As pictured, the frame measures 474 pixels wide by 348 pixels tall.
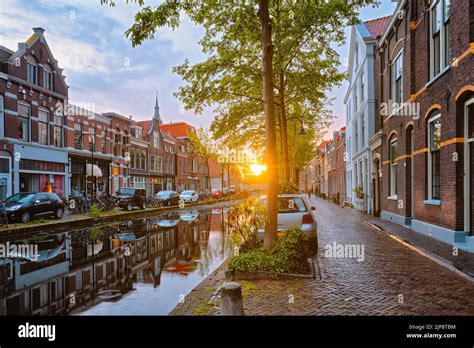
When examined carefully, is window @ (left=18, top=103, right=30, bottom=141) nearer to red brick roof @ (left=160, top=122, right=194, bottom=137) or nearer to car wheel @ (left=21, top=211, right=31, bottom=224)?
car wheel @ (left=21, top=211, right=31, bottom=224)

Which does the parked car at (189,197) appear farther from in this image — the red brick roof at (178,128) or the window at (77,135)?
the red brick roof at (178,128)

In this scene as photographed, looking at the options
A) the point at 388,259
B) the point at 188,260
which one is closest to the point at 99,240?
the point at 188,260

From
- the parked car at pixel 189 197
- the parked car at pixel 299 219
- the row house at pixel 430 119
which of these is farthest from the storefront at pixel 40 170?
the row house at pixel 430 119

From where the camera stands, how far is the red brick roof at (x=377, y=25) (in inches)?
965

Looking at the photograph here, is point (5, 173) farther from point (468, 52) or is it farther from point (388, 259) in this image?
point (468, 52)

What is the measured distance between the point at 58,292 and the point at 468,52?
1067 centimetres

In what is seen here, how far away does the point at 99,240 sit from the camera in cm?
1323

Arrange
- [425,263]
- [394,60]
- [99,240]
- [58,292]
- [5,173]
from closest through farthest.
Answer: [58,292] < [425,263] < [99,240] < [394,60] < [5,173]

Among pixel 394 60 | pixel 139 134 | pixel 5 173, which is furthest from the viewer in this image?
pixel 139 134

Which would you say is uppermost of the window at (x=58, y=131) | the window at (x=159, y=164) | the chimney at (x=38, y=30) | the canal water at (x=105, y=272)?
the chimney at (x=38, y=30)

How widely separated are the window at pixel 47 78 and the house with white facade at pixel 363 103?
906 inches

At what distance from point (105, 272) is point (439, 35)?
39.6 feet

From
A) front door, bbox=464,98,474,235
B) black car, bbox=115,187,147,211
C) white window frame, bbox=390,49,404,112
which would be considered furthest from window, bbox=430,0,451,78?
black car, bbox=115,187,147,211

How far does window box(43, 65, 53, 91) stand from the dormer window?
88cm
